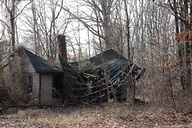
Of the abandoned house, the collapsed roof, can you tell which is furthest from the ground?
the abandoned house

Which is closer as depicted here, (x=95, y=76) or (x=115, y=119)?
(x=115, y=119)

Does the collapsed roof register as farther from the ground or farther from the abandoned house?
the ground

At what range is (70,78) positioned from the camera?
1537 centimetres

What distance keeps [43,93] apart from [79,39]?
1998cm

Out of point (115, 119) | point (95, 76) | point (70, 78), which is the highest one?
point (95, 76)

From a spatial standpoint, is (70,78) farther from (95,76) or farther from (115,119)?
(115,119)

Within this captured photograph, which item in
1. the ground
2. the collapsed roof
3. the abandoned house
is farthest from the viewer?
the abandoned house

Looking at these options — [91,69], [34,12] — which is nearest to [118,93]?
[91,69]

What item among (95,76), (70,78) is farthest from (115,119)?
(70,78)

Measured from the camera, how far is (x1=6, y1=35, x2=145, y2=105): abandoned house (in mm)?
15094

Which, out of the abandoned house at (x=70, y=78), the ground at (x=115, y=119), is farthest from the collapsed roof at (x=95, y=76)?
the ground at (x=115, y=119)

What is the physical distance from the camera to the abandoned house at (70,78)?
1509 cm

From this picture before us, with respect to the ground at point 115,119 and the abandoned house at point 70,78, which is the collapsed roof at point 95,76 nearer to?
the abandoned house at point 70,78

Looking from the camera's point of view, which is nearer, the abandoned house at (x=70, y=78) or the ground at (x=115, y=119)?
the ground at (x=115, y=119)
